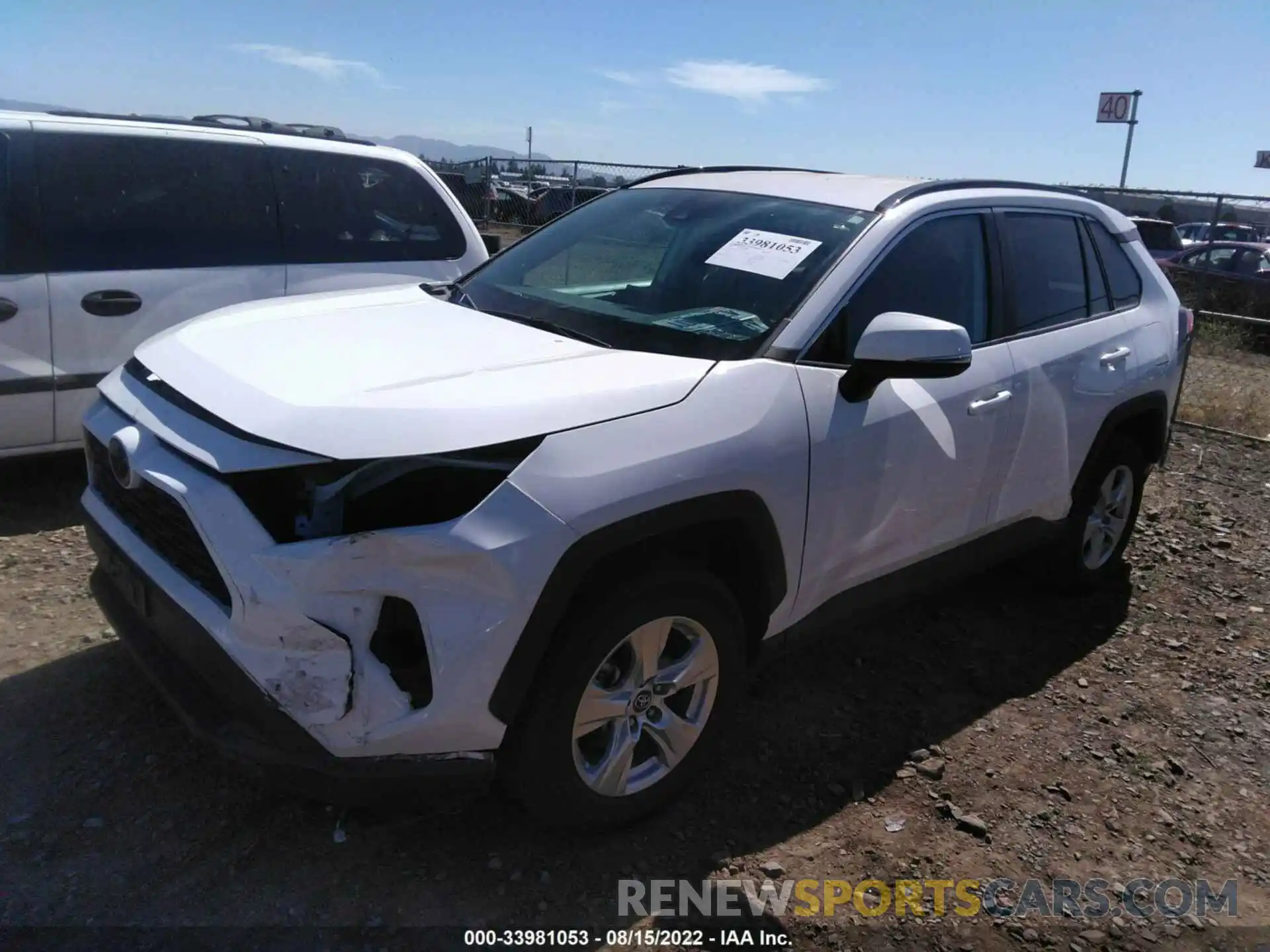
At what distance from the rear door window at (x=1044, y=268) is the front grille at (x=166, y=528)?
2885mm

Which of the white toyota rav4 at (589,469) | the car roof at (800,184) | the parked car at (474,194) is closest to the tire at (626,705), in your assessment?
the white toyota rav4 at (589,469)

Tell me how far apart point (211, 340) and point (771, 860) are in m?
2.19

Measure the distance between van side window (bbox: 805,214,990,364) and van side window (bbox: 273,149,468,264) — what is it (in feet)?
10.3

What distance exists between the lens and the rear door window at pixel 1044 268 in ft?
12.5

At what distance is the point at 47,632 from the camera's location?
12.0 feet

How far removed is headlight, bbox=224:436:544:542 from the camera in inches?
87.7

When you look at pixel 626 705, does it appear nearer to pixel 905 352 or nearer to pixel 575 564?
pixel 575 564

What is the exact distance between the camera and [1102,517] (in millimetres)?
4621

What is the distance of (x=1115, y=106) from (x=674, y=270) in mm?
32839

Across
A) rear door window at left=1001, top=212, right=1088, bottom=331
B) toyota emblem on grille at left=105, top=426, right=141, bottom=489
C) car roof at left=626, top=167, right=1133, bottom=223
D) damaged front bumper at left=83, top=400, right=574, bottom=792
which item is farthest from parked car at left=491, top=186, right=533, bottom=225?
damaged front bumper at left=83, top=400, right=574, bottom=792

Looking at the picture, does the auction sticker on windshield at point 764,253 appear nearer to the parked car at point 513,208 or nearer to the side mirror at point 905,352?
the side mirror at point 905,352

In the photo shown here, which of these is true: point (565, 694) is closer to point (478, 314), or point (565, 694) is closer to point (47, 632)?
point (478, 314)

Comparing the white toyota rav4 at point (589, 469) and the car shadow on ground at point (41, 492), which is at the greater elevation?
the white toyota rav4 at point (589, 469)

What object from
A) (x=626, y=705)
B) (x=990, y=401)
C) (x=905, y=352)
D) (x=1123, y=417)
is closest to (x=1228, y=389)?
(x=1123, y=417)
